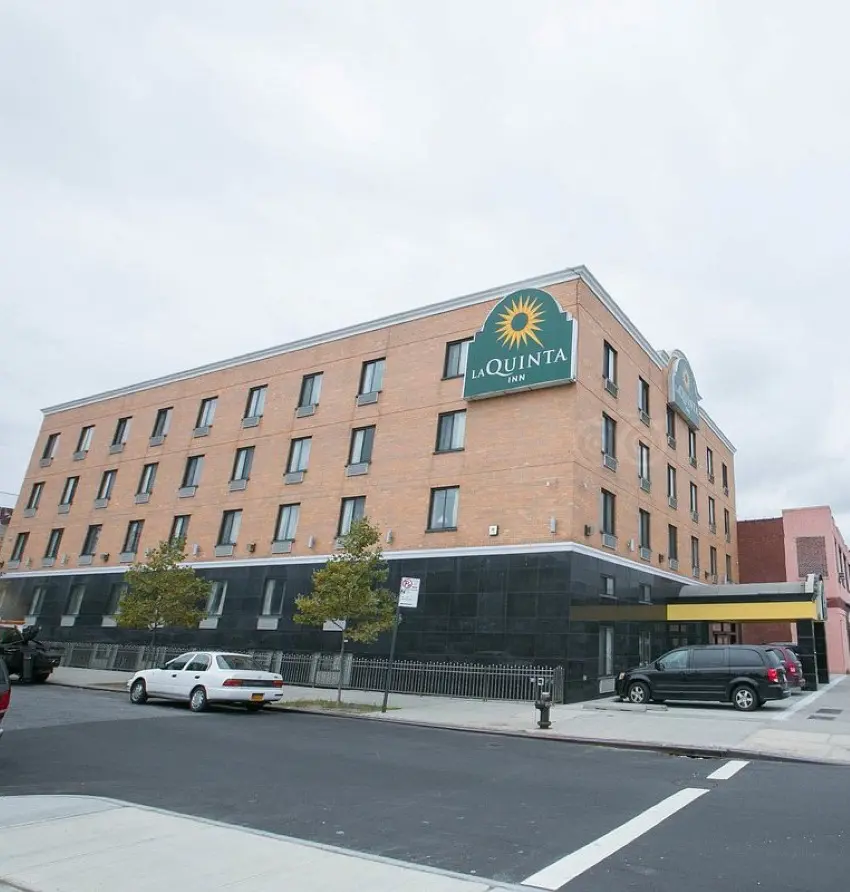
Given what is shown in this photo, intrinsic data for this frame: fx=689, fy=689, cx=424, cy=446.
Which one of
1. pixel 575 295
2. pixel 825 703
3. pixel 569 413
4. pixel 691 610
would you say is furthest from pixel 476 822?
pixel 691 610

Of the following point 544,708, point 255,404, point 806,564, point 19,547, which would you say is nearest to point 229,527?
point 255,404

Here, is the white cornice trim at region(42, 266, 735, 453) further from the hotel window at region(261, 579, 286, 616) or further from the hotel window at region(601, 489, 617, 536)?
the hotel window at region(261, 579, 286, 616)

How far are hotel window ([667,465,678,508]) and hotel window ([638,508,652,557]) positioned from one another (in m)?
3.13

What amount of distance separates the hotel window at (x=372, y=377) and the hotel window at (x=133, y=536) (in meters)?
13.9

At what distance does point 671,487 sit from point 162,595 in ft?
72.3

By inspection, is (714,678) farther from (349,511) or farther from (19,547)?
(19,547)

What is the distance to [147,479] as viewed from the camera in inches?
1362

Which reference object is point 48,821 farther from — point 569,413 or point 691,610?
point 691,610

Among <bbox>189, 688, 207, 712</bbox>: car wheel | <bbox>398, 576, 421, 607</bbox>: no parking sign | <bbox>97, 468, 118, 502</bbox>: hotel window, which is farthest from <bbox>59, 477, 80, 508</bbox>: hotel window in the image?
<bbox>398, 576, 421, 607</bbox>: no parking sign

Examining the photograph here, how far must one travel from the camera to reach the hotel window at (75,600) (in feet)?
113

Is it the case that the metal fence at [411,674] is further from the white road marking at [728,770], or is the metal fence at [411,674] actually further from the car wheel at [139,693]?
the white road marking at [728,770]

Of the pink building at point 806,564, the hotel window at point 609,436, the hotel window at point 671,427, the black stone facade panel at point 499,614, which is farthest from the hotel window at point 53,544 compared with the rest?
the pink building at point 806,564

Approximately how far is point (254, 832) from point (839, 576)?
144 feet

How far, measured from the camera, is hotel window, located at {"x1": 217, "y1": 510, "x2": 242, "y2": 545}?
2997cm
